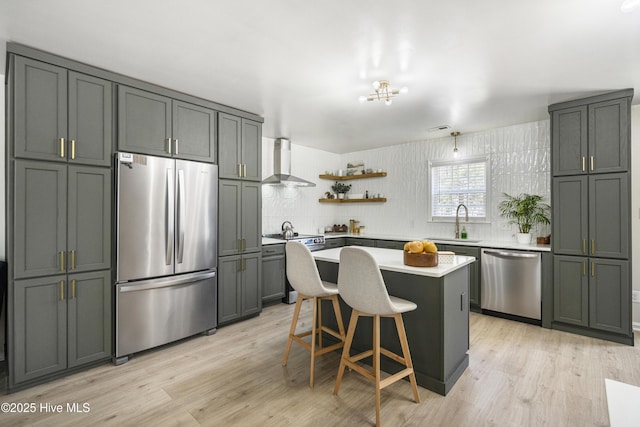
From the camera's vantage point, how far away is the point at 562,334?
3.45 metres

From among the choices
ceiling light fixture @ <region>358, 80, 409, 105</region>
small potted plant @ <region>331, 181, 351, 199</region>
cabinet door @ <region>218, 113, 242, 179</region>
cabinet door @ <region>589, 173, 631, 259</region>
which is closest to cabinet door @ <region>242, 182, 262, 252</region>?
cabinet door @ <region>218, 113, 242, 179</region>

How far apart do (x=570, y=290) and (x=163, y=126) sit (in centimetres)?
468

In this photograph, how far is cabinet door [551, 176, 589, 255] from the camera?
342cm

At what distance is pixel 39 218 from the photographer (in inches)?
94.9

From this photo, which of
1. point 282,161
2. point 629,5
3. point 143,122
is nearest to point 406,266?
point 629,5

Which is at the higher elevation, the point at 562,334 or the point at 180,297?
the point at 180,297

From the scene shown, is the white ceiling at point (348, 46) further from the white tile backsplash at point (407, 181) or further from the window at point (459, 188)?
the window at point (459, 188)

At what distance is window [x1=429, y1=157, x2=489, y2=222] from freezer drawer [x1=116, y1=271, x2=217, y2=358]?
145 inches

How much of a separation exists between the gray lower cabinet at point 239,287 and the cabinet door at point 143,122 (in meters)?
1.40

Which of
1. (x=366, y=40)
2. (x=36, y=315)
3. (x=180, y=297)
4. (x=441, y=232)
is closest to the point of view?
(x=366, y=40)

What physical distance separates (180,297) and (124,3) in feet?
8.15

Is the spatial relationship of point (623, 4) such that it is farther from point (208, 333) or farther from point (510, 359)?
point (208, 333)

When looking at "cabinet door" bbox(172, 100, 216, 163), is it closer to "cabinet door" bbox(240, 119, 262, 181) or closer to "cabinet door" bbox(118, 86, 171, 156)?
"cabinet door" bbox(118, 86, 171, 156)

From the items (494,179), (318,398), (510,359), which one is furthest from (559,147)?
(318,398)
